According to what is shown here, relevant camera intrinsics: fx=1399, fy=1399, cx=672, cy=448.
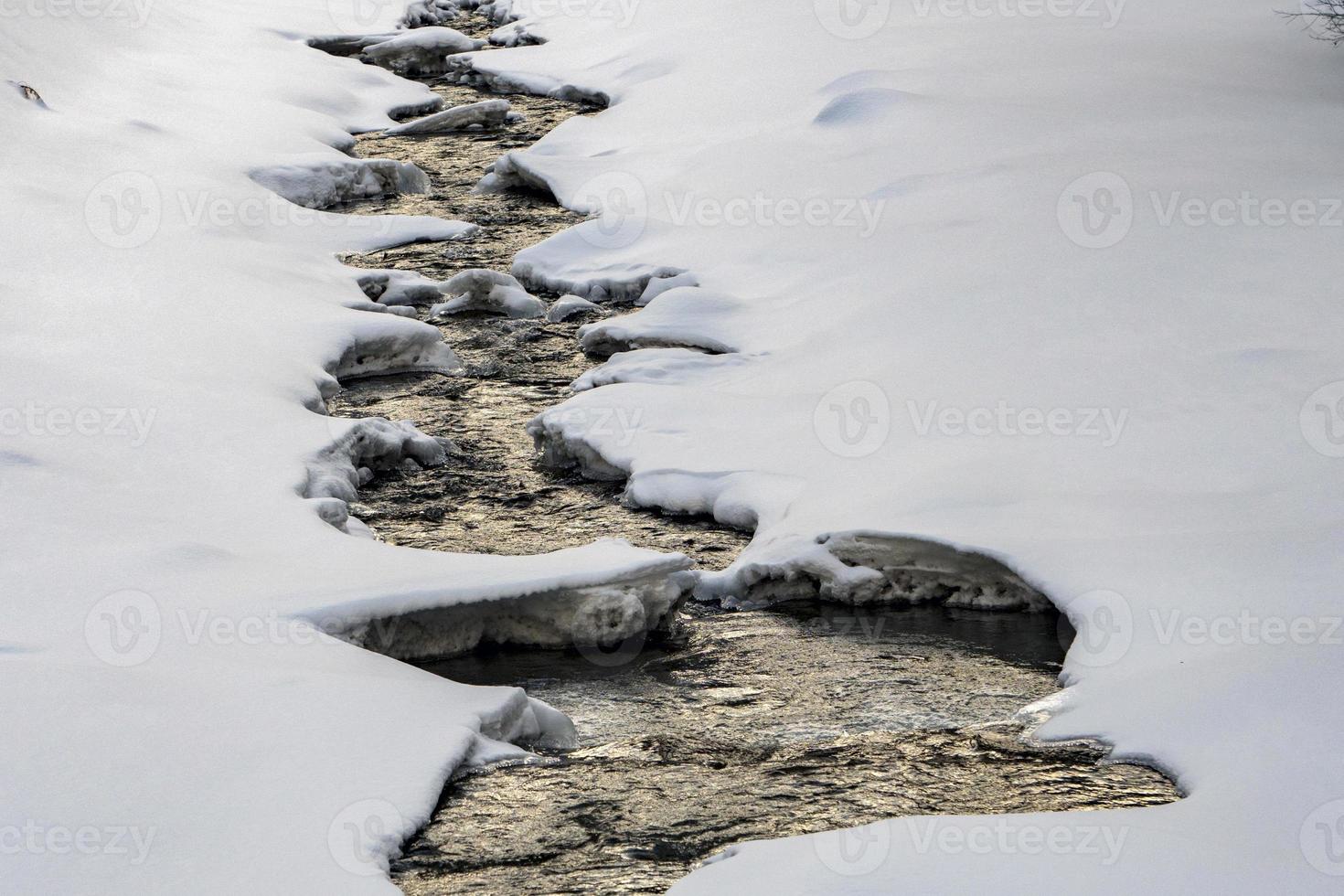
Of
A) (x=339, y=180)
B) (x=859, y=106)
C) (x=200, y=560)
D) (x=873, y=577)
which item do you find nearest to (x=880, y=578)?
(x=873, y=577)

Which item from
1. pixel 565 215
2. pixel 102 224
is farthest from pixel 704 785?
pixel 565 215

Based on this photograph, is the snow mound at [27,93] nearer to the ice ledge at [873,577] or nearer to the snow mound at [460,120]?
the snow mound at [460,120]

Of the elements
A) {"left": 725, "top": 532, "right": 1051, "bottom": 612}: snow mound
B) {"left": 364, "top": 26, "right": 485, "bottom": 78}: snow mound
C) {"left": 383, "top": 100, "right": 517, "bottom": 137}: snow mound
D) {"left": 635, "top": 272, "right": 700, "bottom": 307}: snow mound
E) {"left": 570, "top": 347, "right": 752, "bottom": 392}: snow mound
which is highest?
{"left": 364, "top": 26, "right": 485, "bottom": 78}: snow mound

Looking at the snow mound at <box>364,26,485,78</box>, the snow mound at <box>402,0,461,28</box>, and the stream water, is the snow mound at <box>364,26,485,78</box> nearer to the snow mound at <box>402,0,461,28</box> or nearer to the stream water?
the snow mound at <box>402,0,461,28</box>

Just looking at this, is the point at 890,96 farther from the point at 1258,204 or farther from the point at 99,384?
the point at 99,384

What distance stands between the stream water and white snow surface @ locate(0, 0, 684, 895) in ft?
0.77

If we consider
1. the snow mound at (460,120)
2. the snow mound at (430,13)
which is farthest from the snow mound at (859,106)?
the snow mound at (430,13)

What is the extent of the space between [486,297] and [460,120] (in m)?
5.31

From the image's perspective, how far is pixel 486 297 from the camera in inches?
363

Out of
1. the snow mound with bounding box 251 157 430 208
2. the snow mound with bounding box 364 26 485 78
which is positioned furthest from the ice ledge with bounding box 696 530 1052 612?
the snow mound with bounding box 364 26 485 78

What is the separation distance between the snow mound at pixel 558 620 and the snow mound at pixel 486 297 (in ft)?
13.9

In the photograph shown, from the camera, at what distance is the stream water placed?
3.90 meters

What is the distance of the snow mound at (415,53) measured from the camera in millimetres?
17234

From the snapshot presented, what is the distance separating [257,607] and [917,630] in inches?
95.3
